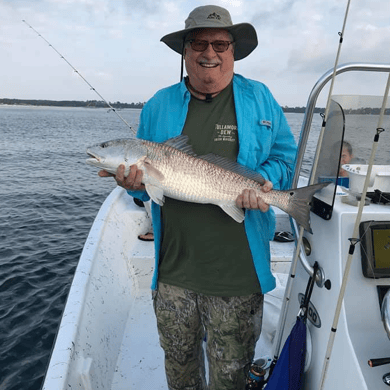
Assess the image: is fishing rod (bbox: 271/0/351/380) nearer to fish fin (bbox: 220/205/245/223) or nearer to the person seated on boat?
the person seated on boat

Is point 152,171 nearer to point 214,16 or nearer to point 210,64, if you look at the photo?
point 210,64

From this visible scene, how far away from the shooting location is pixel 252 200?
2.61 metres

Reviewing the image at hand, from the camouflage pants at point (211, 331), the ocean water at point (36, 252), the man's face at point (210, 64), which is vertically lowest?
the ocean water at point (36, 252)

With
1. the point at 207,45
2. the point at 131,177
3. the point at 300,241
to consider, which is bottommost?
the point at 300,241

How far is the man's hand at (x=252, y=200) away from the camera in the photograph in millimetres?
2609

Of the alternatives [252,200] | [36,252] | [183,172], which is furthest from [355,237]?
[36,252]

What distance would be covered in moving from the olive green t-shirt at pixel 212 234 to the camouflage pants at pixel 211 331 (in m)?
0.13

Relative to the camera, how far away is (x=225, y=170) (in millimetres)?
2695

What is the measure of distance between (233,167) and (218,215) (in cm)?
38

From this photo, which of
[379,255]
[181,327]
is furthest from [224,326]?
[379,255]

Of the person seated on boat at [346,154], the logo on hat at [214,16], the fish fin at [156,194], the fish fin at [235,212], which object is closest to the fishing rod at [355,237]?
the person seated on boat at [346,154]

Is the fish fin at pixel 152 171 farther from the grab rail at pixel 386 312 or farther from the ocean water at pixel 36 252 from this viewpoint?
the grab rail at pixel 386 312

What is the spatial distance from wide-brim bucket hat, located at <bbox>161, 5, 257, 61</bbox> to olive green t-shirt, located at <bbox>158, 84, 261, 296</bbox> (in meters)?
0.39

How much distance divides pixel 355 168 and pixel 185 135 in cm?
122
